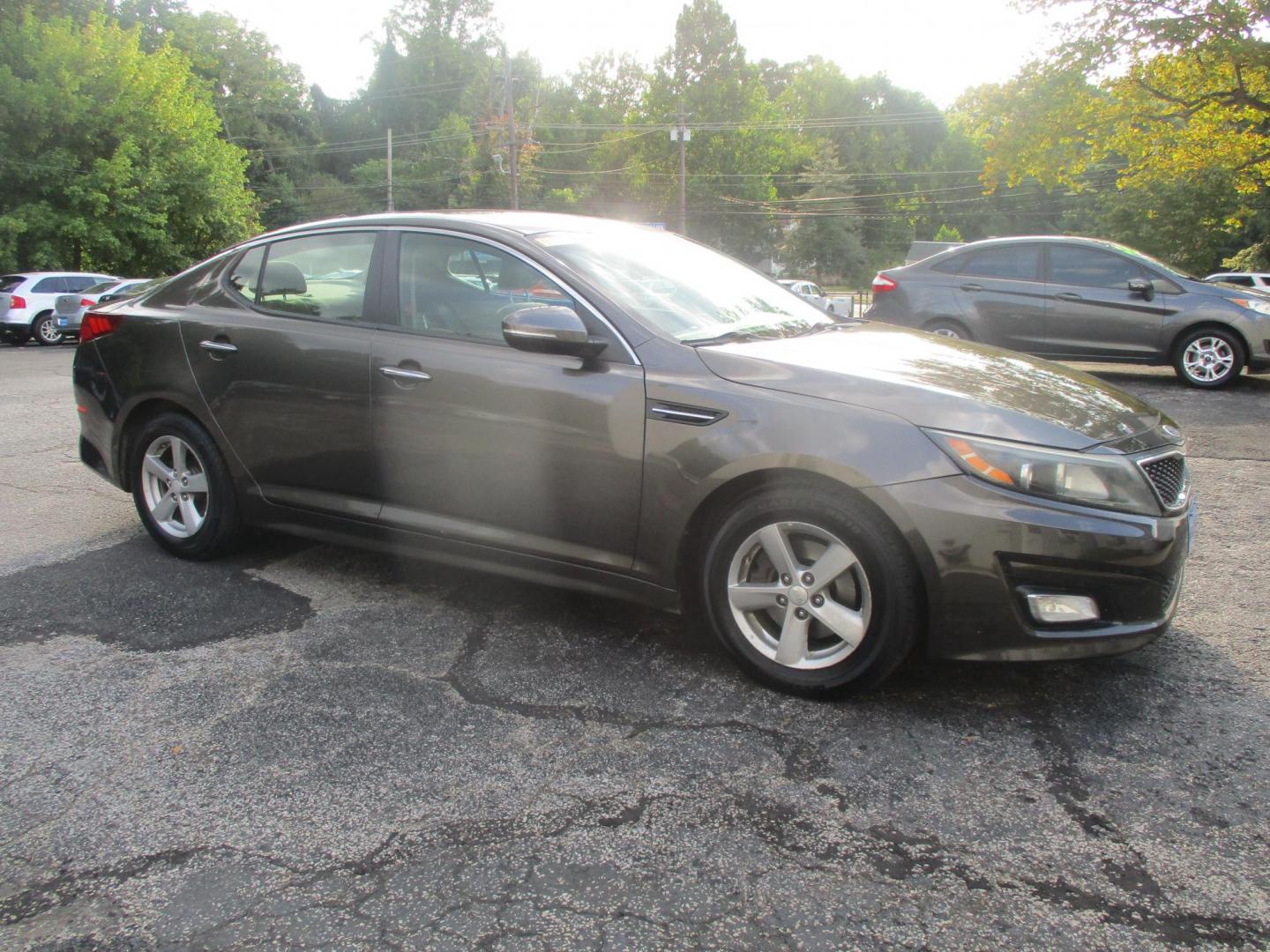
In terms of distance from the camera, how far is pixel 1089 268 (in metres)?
10.1

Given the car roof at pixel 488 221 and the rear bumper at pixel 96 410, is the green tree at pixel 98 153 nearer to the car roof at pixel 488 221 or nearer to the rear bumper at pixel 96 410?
the rear bumper at pixel 96 410

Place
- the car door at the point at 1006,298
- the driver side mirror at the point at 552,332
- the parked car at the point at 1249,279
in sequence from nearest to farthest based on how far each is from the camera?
1. the driver side mirror at the point at 552,332
2. the car door at the point at 1006,298
3. the parked car at the point at 1249,279

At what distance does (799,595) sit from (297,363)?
2277 millimetres

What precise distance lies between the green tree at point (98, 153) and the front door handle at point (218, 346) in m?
27.2

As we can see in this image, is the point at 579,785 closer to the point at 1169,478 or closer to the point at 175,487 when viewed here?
the point at 1169,478

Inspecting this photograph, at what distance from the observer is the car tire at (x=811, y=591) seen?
2914 millimetres

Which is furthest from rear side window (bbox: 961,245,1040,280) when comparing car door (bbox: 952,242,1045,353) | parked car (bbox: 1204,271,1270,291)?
parked car (bbox: 1204,271,1270,291)

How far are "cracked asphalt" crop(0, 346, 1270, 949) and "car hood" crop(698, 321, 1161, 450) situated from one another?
0.87 m

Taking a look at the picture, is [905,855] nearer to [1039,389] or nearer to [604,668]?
[604,668]

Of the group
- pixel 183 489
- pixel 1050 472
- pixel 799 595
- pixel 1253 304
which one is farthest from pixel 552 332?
pixel 1253 304

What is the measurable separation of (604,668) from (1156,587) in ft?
5.72

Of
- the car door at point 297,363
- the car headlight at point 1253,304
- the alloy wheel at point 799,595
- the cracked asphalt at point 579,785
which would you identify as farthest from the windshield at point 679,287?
the car headlight at point 1253,304

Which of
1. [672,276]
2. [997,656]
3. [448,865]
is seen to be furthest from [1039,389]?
[448,865]

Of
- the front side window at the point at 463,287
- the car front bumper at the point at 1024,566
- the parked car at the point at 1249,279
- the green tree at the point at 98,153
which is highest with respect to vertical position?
the green tree at the point at 98,153
